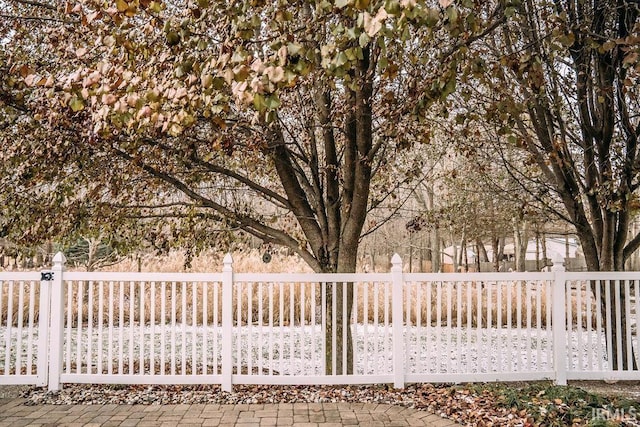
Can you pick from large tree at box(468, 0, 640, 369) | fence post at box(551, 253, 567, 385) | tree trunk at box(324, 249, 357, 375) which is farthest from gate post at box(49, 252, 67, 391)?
fence post at box(551, 253, 567, 385)

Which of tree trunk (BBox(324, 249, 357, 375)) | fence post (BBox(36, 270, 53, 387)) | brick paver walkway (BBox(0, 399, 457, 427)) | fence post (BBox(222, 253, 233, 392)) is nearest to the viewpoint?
brick paver walkway (BBox(0, 399, 457, 427))

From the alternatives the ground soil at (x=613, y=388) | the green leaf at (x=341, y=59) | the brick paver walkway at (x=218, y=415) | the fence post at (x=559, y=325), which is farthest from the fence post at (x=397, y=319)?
the green leaf at (x=341, y=59)

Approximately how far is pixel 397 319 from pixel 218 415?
1.85 metres

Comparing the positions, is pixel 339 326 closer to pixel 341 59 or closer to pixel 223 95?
pixel 223 95

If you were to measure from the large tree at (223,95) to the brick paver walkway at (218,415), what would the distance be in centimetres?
104

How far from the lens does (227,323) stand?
4.78 m

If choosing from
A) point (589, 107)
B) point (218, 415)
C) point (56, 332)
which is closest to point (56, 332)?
point (56, 332)

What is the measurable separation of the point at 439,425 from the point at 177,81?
3.24 metres

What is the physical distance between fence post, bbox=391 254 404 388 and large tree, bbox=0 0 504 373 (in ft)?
2.12

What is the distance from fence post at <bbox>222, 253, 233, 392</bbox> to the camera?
15.7 feet

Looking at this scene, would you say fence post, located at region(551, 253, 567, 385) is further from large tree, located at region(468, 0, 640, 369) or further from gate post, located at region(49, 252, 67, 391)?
gate post, located at region(49, 252, 67, 391)

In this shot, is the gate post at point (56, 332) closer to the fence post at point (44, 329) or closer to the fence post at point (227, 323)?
the fence post at point (44, 329)

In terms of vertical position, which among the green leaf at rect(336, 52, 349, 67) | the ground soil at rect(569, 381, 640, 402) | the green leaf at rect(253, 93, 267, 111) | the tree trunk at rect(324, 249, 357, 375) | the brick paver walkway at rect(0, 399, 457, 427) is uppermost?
the green leaf at rect(336, 52, 349, 67)

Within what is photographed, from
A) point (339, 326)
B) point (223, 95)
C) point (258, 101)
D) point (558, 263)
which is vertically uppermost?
point (223, 95)
